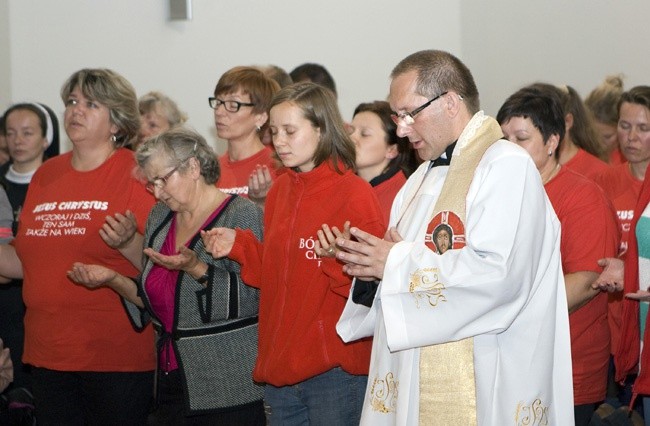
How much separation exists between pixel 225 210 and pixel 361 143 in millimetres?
965

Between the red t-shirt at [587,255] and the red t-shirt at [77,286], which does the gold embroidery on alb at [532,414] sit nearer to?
the red t-shirt at [587,255]

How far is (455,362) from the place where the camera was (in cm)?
302

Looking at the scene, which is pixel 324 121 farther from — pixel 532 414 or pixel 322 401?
pixel 532 414

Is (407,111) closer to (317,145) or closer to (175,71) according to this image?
(317,145)

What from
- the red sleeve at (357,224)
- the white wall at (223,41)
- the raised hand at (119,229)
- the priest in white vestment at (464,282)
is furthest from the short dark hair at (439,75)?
the white wall at (223,41)

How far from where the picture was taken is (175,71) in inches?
309

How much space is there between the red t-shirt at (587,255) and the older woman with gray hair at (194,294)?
1192mm

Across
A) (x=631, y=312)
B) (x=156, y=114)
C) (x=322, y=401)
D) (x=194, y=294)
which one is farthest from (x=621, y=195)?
(x=156, y=114)

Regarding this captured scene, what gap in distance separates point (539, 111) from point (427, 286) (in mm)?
1461

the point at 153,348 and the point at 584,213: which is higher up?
the point at 584,213

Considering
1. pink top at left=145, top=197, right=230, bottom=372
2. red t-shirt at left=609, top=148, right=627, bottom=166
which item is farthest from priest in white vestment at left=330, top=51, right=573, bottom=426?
red t-shirt at left=609, top=148, right=627, bottom=166

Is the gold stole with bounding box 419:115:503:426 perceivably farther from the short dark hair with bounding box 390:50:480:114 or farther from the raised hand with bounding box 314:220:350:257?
the raised hand with bounding box 314:220:350:257

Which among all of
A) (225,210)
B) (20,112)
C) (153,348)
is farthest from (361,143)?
(20,112)

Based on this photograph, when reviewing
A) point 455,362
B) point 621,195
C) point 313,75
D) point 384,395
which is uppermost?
point 313,75
